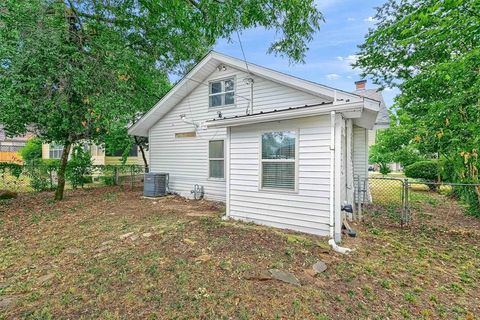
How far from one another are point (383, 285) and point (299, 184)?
239 cm

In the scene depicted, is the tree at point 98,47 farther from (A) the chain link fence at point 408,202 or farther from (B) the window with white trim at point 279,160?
(A) the chain link fence at point 408,202

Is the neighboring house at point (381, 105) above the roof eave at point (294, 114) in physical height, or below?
above

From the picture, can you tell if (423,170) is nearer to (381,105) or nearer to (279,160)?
(381,105)

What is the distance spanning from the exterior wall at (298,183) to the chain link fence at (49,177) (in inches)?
375

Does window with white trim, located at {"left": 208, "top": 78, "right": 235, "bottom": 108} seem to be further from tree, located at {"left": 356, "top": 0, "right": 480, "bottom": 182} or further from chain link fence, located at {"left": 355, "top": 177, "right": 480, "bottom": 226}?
chain link fence, located at {"left": 355, "top": 177, "right": 480, "bottom": 226}

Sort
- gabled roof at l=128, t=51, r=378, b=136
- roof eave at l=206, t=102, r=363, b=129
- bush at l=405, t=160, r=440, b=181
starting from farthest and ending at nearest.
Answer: bush at l=405, t=160, r=440, b=181, gabled roof at l=128, t=51, r=378, b=136, roof eave at l=206, t=102, r=363, b=129

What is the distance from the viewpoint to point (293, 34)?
20.4 feet

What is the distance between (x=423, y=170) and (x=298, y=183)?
13.4m

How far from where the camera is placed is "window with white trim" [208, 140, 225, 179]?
933cm

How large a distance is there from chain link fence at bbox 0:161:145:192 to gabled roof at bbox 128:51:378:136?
160 inches

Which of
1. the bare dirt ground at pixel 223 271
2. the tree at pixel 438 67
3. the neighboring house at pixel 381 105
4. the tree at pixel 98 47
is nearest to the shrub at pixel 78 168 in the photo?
the tree at pixel 98 47

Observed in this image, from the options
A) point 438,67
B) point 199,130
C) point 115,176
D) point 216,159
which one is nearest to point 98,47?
point 199,130

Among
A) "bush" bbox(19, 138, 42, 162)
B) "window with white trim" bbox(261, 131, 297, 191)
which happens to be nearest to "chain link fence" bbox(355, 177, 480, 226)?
"window with white trim" bbox(261, 131, 297, 191)

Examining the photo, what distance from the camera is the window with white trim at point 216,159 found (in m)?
9.33
